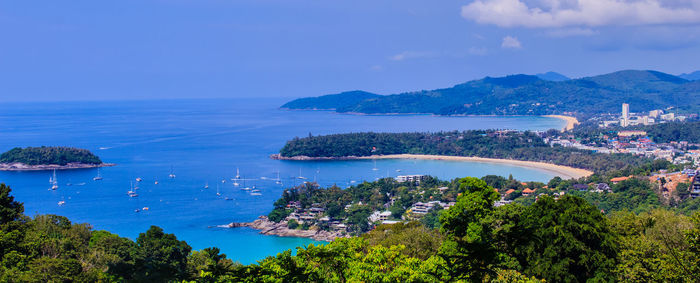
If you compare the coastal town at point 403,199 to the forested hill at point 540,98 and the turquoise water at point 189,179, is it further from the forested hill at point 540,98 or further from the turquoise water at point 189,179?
the forested hill at point 540,98

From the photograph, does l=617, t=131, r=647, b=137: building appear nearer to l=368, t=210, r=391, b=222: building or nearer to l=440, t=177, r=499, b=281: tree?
l=368, t=210, r=391, b=222: building

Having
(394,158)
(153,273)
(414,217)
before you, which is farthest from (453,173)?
(153,273)

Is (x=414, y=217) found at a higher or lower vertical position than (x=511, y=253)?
lower

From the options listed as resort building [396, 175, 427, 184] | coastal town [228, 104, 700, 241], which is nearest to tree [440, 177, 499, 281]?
coastal town [228, 104, 700, 241]

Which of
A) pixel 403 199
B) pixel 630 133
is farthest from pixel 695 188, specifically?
pixel 630 133

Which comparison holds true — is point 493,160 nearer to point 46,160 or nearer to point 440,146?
point 440,146

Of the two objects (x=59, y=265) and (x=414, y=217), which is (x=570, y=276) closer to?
(x=59, y=265)

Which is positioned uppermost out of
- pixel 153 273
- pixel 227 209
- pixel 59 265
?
pixel 59 265

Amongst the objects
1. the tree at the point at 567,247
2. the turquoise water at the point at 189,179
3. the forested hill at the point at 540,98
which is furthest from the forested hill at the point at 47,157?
the forested hill at the point at 540,98
